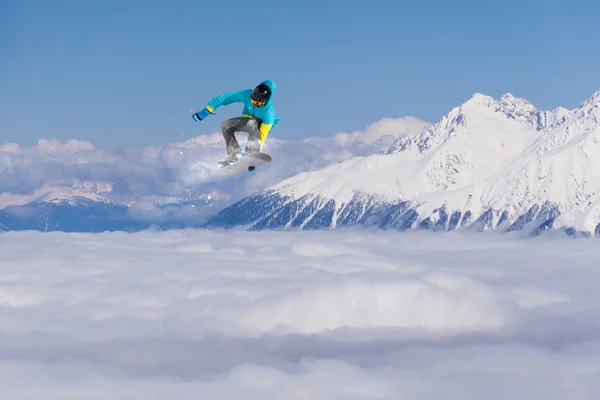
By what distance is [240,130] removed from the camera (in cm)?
4456

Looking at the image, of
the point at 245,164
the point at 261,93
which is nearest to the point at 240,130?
the point at 245,164

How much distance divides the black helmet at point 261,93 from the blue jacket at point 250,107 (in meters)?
0.29

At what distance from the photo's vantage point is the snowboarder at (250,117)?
40.6 metres

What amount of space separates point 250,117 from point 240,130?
162cm

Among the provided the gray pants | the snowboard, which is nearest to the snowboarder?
the gray pants

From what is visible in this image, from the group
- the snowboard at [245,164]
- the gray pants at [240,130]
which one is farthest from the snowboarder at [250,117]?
the snowboard at [245,164]

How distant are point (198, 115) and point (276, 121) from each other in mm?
4930

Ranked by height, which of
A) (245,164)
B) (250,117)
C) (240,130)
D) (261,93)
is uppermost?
(261,93)

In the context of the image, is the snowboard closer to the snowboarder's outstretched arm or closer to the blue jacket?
the blue jacket

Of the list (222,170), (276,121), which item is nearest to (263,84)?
(276,121)

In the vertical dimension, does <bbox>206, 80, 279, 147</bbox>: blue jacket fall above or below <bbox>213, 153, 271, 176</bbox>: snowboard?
above

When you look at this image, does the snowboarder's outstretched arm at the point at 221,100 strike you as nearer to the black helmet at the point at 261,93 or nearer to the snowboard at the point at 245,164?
the black helmet at the point at 261,93

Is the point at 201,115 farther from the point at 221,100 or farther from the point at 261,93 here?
the point at 261,93

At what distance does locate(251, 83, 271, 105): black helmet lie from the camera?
3998 cm
